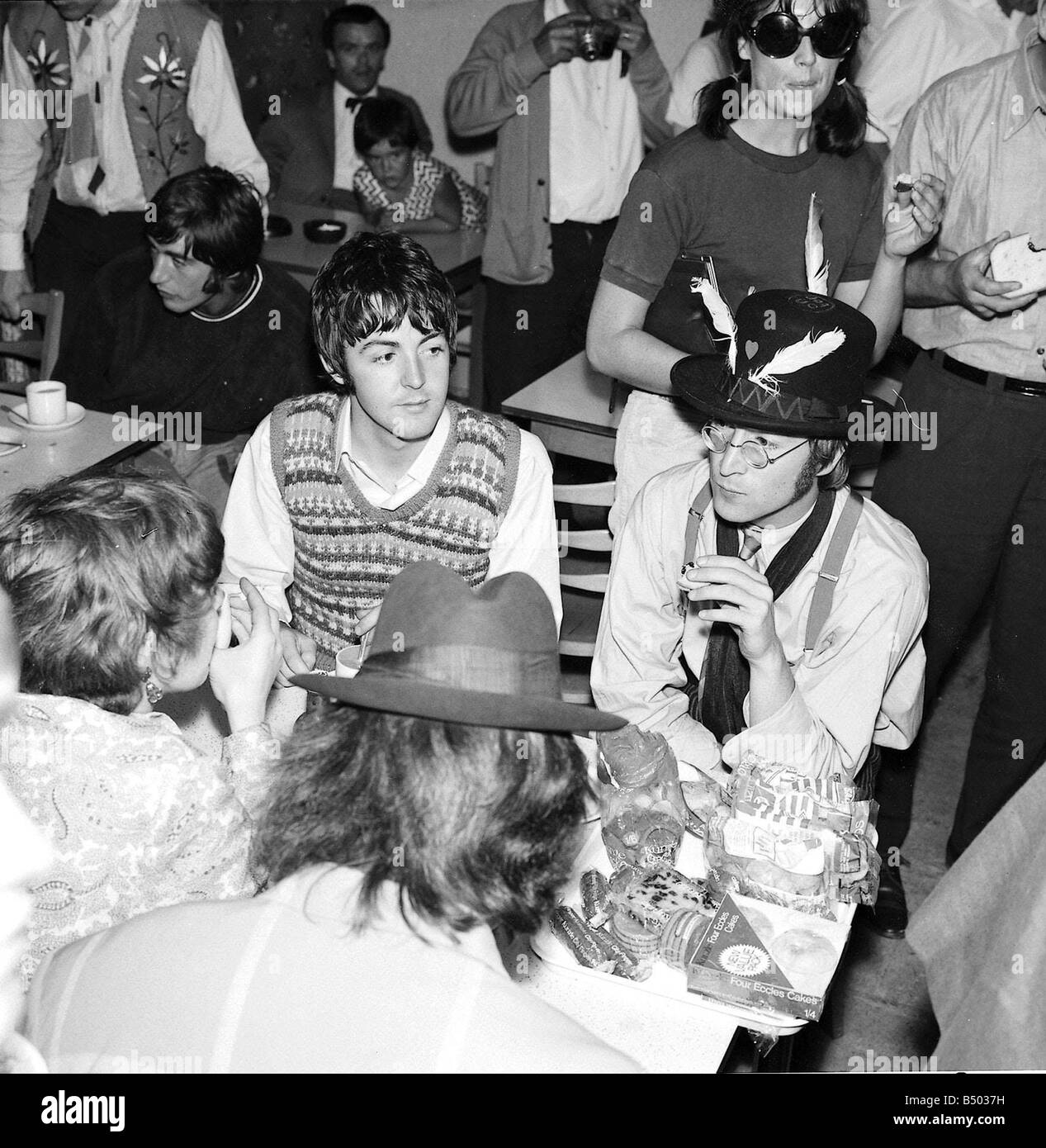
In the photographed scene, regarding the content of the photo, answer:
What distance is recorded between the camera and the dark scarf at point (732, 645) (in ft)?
8.09

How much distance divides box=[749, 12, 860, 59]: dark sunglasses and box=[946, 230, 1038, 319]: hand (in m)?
0.54

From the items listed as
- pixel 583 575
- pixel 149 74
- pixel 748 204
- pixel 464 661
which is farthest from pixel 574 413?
pixel 464 661

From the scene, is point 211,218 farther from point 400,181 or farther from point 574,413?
point 400,181

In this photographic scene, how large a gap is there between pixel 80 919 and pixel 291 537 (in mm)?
1101

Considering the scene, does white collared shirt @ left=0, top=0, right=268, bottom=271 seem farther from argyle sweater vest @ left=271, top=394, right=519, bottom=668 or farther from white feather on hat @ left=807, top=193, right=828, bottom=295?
white feather on hat @ left=807, top=193, right=828, bottom=295

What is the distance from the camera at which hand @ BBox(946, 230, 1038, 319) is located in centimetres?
277

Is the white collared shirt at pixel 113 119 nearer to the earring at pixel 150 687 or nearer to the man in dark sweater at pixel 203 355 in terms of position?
the man in dark sweater at pixel 203 355

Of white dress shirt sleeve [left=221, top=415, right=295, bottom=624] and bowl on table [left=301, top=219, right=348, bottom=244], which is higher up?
bowl on table [left=301, top=219, right=348, bottom=244]

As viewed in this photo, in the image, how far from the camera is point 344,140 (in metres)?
5.72

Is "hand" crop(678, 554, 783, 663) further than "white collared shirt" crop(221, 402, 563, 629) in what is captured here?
No

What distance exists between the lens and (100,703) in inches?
74.9

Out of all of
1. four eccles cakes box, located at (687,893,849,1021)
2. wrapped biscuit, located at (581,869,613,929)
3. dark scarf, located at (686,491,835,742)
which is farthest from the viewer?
dark scarf, located at (686,491,835,742)

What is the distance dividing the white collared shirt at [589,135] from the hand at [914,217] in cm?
187

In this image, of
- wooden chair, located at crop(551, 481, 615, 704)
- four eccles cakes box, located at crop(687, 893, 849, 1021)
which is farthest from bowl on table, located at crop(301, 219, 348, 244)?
four eccles cakes box, located at crop(687, 893, 849, 1021)
